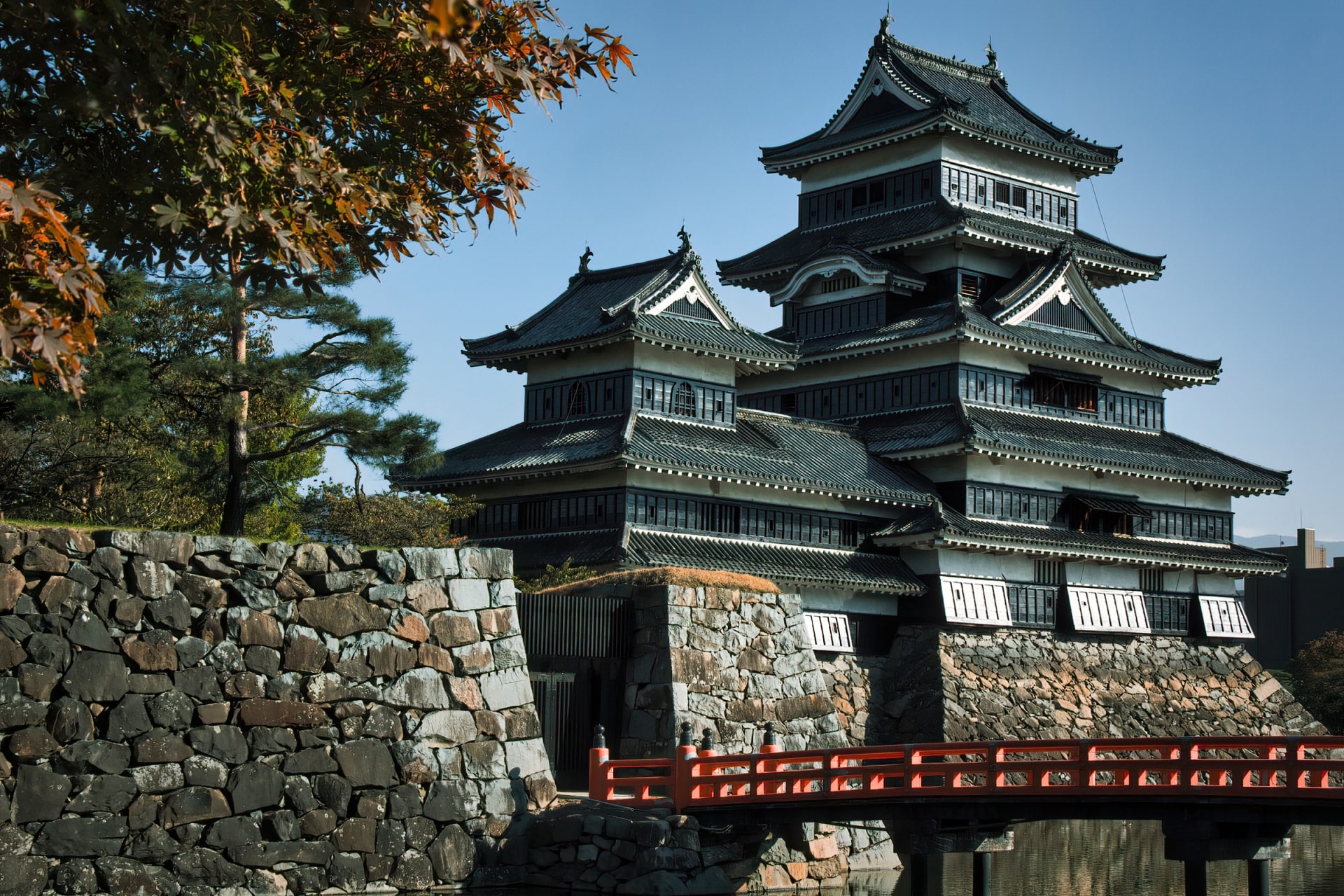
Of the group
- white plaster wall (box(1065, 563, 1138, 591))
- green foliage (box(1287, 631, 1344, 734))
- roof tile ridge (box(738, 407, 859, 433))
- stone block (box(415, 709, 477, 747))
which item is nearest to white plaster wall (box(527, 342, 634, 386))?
roof tile ridge (box(738, 407, 859, 433))

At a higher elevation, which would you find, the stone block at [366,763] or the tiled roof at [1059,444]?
the tiled roof at [1059,444]

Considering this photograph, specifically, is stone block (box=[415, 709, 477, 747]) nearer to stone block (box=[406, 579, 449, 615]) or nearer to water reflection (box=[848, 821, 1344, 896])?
stone block (box=[406, 579, 449, 615])

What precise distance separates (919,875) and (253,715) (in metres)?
9.55

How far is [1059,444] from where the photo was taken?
4347 cm

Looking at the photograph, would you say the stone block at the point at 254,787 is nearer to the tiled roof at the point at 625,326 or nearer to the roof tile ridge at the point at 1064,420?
the tiled roof at the point at 625,326

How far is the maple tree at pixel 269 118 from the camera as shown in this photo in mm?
→ 13125

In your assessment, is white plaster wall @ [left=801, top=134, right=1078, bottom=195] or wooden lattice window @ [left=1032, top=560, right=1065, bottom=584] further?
white plaster wall @ [left=801, top=134, right=1078, bottom=195]

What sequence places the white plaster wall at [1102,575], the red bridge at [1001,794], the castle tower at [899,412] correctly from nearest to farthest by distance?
the red bridge at [1001,794]
the castle tower at [899,412]
the white plaster wall at [1102,575]

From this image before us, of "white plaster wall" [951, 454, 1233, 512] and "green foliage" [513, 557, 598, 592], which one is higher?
"white plaster wall" [951, 454, 1233, 512]

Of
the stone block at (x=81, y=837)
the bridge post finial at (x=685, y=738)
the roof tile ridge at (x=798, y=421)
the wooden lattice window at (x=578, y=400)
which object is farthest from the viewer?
the roof tile ridge at (x=798, y=421)

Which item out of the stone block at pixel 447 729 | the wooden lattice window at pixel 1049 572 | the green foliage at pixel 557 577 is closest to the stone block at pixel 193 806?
the stone block at pixel 447 729

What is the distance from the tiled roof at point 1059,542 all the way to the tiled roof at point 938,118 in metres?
11.7

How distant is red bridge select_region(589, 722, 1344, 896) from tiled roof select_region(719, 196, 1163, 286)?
2248 centimetres

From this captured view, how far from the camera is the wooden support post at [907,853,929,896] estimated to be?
22.8m
